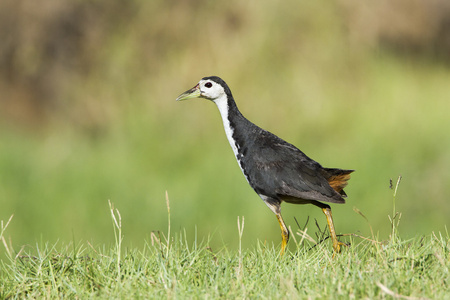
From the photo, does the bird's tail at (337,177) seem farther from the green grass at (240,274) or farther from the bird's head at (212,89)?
the bird's head at (212,89)

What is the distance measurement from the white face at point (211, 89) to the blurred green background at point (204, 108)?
3.31m

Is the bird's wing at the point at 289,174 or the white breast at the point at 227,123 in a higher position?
the white breast at the point at 227,123

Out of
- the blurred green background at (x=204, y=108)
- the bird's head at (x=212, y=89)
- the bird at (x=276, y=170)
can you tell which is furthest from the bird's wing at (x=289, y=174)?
the blurred green background at (x=204, y=108)

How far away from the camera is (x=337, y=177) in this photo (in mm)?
4980

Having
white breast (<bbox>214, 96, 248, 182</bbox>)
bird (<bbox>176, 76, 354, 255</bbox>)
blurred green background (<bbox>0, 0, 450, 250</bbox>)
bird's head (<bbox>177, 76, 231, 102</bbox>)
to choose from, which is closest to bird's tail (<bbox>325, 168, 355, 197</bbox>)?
bird (<bbox>176, 76, 354, 255</bbox>)

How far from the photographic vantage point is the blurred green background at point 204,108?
879cm

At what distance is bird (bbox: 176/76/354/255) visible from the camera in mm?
4770

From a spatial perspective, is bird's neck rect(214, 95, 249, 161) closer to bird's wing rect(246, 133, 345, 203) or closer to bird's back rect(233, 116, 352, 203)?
bird's back rect(233, 116, 352, 203)

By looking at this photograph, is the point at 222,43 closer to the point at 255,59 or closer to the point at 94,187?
the point at 255,59

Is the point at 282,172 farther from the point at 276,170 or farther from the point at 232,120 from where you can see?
the point at 232,120

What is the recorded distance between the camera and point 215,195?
887cm

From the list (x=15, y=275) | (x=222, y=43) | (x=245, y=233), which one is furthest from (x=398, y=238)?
(x=222, y=43)

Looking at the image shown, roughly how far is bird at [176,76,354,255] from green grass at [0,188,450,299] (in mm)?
275

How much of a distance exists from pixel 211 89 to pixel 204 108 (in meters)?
4.75
